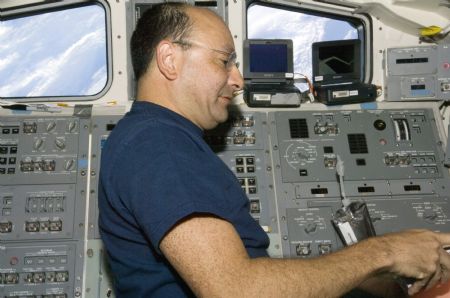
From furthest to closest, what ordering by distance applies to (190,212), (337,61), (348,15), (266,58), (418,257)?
(348,15) → (337,61) → (266,58) → (418,257) → (190,212)

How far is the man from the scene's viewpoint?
4.03 feet

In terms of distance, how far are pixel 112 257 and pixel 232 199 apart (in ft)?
1.51

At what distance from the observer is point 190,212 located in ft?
3.98

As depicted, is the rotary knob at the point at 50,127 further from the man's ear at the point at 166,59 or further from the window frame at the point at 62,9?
the man's ear at the point at 166,59

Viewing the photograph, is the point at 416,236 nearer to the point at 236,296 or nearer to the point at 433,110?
the point at 236,296

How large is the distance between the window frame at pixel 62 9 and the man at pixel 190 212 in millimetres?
1315

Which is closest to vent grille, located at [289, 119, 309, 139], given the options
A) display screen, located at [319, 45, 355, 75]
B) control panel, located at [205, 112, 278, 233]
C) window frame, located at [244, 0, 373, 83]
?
control panel, located at [205, 112, 278, 233]

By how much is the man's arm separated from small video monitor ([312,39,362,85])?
1.84 m

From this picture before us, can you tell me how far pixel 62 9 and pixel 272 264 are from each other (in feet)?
8.41

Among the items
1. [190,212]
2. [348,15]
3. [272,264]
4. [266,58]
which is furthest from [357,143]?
[190,212]

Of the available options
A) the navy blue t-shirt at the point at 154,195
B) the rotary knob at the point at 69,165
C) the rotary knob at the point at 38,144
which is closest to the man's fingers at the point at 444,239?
the navy blue t-shirt at the point at 154,195

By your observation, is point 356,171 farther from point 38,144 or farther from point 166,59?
point 38,144

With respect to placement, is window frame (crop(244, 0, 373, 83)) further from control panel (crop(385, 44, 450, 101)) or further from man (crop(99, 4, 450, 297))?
man (crop(99, 4, 450, 297))

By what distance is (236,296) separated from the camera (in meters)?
1.21
